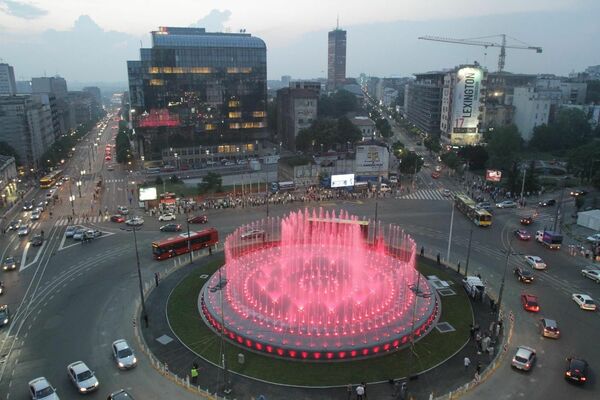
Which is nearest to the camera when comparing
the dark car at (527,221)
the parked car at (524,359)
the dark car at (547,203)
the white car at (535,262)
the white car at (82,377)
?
the white car at (82,377)

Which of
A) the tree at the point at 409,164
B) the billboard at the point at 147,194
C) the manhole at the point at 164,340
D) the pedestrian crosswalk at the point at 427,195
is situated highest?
the tree at the point at 409,164

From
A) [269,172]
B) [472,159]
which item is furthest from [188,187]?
[472,159]

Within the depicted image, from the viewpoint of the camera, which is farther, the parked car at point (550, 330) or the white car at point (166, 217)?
the white car at point (166, 217)

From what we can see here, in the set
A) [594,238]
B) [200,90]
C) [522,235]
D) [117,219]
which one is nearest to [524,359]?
[522,235]

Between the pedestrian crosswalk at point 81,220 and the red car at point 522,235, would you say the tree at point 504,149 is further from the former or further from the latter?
the pedestrian crosswalk at point 81,220

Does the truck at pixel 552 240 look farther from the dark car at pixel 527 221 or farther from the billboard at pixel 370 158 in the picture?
the billboard at pixel 370 158

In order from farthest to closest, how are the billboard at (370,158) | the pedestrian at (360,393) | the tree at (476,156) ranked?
the tree at (476,156)
the billboard at (370,158)
the pedestrian at (360,393)

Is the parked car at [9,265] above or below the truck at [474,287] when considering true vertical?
below

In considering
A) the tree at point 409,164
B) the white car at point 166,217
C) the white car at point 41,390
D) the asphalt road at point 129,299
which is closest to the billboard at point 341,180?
the asphalt road at point 129,299
